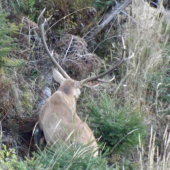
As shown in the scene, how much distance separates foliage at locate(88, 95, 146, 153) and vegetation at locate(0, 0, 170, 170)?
0.01 meters

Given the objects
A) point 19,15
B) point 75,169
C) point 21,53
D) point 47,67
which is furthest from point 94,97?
point 75,169

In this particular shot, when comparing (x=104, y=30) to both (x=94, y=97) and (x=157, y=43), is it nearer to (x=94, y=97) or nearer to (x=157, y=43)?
(x=157, y=43)

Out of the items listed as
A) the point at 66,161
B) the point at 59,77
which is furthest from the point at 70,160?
the point at 59,77

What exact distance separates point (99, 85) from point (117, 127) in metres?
1.27

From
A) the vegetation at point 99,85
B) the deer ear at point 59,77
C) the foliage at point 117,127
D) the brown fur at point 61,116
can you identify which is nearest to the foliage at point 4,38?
the vegetation at point 99,85

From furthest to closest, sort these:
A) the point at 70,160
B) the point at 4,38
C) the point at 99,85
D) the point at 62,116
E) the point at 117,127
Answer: the point at 99,85, the point at 4,38, the point at 117,127, the point at 62,116, the point at 70,160

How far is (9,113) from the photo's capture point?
18.2 feet

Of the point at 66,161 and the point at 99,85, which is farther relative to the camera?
the point at 99,85

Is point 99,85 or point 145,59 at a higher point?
point 145,59

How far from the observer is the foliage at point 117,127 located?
5543 millimetres

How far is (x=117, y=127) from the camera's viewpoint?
18.1ft

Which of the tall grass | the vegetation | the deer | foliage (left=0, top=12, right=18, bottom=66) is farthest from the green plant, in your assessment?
the tall grass

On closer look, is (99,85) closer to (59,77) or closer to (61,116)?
(59,77)

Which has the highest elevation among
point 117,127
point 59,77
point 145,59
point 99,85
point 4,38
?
point 4,38
